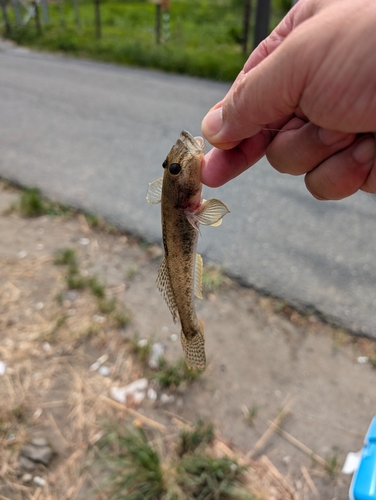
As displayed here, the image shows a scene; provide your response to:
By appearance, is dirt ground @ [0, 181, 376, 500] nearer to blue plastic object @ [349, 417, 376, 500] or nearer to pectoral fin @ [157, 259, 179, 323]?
blue plastic object @ [349, 417, 376, 500]

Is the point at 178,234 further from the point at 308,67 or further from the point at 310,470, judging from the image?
the point at 310,470

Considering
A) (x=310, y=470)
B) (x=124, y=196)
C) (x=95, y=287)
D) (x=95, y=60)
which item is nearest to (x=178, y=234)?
(x=310, y=470)

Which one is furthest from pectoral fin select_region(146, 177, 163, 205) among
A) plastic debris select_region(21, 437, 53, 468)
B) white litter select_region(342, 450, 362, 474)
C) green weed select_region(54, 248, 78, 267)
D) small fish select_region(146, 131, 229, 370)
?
green weed select_region(54, 248, 78, 267)

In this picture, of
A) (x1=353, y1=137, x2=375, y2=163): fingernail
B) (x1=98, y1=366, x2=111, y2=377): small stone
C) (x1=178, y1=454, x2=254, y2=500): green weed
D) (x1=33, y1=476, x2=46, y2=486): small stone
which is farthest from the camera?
A: (x1=98, y1=366, x2=111, y2=377): small stone

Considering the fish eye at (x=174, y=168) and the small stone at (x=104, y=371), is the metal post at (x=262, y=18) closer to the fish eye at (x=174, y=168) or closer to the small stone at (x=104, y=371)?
the small stone at (x=104, y=371)

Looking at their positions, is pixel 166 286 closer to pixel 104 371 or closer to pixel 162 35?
pixel 104 371

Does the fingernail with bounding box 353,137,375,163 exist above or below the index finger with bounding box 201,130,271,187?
above
